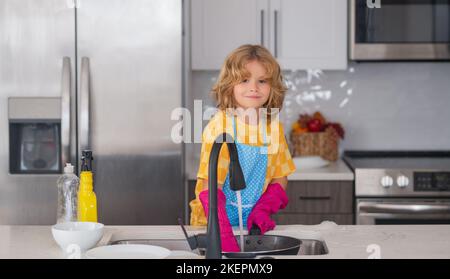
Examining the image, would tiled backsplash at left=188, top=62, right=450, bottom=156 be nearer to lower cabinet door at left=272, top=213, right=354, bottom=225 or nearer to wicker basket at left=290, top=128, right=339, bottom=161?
wicker basket at left=290, top=128, right=339, bottom=161

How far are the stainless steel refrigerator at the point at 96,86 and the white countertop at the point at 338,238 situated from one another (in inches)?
37.4

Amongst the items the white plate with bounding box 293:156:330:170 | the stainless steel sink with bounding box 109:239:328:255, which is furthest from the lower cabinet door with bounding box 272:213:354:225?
the stainless steel sink with bounding box 109:239:328:255

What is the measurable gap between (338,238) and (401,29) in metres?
1.66

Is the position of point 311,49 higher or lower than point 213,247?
higher

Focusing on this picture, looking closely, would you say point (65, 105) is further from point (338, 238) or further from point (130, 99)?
point (338, 238)

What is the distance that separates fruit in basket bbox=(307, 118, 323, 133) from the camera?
364cm

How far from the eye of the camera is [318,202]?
3242mm

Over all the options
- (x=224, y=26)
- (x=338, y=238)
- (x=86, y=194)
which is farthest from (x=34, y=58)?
(x=338, y=238)

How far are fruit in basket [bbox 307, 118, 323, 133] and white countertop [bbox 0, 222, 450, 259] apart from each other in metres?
1.53
